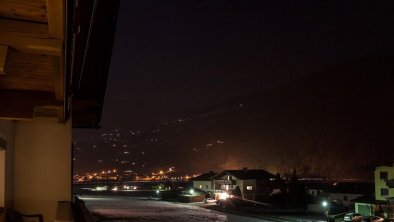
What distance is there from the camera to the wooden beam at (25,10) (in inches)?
90.0

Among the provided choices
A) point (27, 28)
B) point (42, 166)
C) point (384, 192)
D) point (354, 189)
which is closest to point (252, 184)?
point (354, 189)

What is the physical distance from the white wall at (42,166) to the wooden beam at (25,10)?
5921 mm

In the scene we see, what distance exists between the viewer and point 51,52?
9.38ft

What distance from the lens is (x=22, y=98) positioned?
230 inches

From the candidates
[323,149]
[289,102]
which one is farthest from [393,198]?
[289,102]

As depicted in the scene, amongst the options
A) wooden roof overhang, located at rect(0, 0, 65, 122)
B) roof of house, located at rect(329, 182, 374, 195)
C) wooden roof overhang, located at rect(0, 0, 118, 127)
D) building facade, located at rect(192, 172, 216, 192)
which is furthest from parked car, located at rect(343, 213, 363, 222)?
building facade, located at rect(192, 172, 216, 192)

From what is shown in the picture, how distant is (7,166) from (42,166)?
105 cm

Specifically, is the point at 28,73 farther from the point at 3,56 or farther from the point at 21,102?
the point at 3,56

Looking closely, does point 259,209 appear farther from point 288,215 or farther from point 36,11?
point 36,11

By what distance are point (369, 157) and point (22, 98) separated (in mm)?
108880

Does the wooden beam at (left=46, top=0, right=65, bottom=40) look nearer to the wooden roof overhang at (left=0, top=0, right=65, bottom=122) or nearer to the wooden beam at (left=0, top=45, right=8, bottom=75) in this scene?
the wooden roof overhang at (left=0, top=0, right=65, bottom=122)

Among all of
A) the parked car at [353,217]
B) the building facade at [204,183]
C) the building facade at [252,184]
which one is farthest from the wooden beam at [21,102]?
the building facade at [204,183]

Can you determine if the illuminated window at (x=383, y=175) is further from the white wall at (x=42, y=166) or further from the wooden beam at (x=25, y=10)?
the wooden beam at (x=25, y=10)

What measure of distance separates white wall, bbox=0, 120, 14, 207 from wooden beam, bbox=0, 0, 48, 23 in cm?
442
